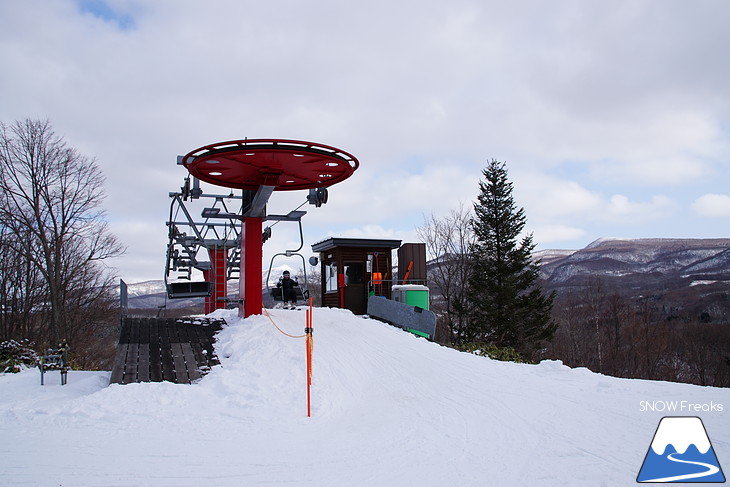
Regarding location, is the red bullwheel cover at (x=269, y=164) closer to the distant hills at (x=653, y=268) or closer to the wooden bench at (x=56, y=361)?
the wooden bench at (x=56, y=361)

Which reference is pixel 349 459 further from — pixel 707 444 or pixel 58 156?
pixel 58 156

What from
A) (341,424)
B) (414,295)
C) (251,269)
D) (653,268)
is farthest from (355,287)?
(653,268)

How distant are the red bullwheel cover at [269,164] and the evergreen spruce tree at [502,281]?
75.9ft

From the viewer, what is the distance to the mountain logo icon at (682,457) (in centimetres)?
493

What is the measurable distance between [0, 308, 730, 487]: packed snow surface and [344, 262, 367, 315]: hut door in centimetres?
1033

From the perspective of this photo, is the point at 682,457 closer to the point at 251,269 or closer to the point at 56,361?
the point at 251,269

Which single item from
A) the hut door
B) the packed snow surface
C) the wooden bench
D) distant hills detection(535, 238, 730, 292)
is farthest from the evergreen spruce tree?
distant hills detection(535, 238, 730, 292)

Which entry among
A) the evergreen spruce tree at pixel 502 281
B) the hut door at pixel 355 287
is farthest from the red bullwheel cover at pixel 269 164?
the evergreen spruce tree at pixel 502 281

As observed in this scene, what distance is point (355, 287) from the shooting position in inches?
874

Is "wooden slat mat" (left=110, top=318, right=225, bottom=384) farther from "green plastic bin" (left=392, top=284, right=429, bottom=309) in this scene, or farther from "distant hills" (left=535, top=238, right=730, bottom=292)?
"distant hills" (left=535, top=238, right=730, bottom=292)

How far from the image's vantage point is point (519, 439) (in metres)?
6.40

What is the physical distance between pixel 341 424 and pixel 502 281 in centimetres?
2843

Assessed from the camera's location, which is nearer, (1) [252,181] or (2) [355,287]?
(1) [252,181]

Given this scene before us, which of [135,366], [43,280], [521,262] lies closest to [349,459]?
[135,366]
